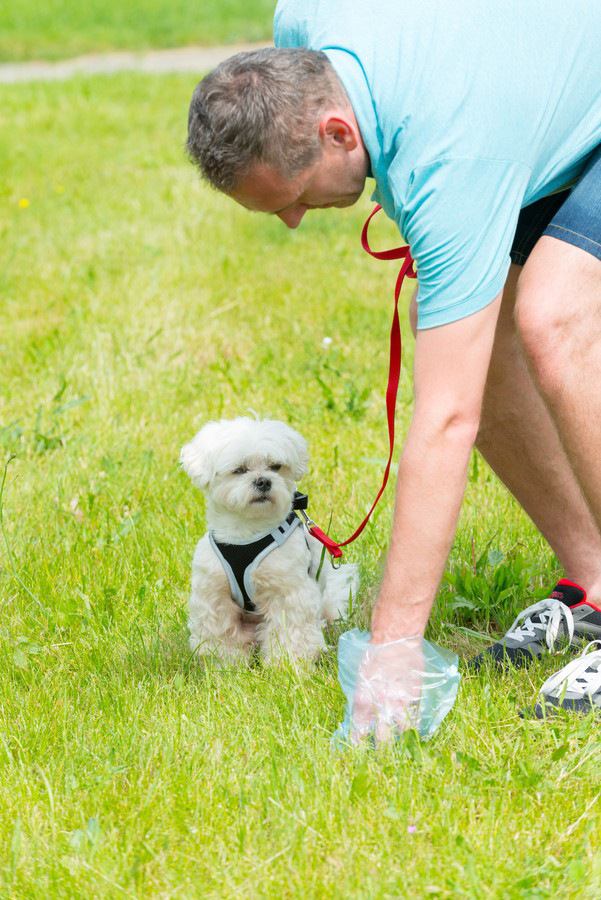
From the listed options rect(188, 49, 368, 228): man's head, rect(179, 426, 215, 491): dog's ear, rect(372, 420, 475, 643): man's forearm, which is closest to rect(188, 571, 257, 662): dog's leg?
rect(179, 426, 215, 491): dog's ear

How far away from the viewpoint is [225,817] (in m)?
2.58

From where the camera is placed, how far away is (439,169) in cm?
245

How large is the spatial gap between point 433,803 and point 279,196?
1.37 m

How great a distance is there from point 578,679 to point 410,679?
564 millimetres

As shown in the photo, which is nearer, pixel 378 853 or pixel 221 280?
pixel 378 853

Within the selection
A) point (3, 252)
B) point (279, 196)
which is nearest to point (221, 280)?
point (3, 252)

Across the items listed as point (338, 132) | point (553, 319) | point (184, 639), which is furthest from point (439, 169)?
point (184, 639)

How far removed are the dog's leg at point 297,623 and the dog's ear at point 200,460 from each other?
16.4 inches

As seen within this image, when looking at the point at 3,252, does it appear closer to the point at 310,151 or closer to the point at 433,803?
the point at 310,151

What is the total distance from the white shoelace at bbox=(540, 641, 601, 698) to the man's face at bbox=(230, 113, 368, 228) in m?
1.28

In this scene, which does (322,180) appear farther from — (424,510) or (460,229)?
(424,510)

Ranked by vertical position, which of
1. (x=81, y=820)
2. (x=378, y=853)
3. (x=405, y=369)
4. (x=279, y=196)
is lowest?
(x=405, y=369)

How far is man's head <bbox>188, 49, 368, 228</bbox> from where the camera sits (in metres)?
2.58

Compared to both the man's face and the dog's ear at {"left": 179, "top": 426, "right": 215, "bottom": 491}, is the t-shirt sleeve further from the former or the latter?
the dog's ear at {"left": 179, "top": 426, "right": 215, "bottom": 491}
